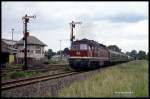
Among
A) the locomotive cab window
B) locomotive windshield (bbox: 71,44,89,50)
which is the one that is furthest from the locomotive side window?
the locomotive cab window

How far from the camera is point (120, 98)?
36.7 feet

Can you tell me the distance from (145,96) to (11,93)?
5224 millimetres

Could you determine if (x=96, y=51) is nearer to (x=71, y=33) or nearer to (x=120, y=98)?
(x=71, y=33)

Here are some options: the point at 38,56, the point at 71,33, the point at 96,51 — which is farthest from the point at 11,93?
the point at 38,56

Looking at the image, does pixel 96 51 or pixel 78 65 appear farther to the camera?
pixel 96 51

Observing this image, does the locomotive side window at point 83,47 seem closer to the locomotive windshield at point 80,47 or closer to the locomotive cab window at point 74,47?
the locomotive windshield at point 80,47

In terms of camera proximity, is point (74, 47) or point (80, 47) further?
point (74, 47)

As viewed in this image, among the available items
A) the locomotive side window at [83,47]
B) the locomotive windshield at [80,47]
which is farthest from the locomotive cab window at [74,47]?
the locomotive side window at [83,47]

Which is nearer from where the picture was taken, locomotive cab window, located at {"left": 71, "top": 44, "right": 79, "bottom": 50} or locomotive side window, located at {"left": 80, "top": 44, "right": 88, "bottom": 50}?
locomotive side window, located at {"left": 80, "top": 44, "right": 88, "bottom": 50}

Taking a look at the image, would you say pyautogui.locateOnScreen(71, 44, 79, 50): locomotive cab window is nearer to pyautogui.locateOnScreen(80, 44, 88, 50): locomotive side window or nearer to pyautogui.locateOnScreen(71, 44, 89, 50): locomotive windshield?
pyautogui.locateOnScreen(71, 44, 89, 50): locomotive windshield

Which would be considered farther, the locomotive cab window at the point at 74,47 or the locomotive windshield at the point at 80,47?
the locomotive cab window at the point at 74,47

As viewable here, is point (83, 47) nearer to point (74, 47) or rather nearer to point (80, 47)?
point (80, 47)

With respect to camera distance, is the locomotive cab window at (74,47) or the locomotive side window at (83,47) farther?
the locomotive cab window at (74,47)

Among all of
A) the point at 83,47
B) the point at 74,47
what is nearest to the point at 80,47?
the point at 83,47
